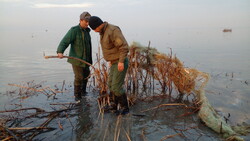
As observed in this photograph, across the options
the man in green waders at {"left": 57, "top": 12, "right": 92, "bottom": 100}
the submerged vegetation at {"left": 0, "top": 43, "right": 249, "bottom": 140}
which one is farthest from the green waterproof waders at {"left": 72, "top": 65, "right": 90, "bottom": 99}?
the submerged vegetation at {"left": 0, "top": 43, "right": 249, "bottom": 140}

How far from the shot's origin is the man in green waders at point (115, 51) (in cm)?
396

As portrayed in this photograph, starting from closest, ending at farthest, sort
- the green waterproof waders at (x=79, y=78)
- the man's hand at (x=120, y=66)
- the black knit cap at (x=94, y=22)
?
1. the black knit cap at (x=94, y=22)
2. the man's hand at (x=120, y=66)
3. the green waterproof waders at (x=79, y=78)

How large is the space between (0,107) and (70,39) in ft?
8.81

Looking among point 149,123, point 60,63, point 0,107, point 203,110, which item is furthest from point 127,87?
point 60,63

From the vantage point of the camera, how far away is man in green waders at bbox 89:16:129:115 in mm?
3963

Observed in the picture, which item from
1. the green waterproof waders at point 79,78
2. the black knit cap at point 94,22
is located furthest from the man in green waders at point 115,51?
the green waterproof waders at point 79,78

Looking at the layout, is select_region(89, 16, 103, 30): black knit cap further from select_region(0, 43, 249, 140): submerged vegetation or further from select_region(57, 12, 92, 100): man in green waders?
select_region(57, 12, 92, 100): man in green waders

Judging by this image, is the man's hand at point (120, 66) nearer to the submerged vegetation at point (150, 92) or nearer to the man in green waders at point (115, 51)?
the man in green waders at point (115, 51)

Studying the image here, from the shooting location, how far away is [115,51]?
4230 millimetres

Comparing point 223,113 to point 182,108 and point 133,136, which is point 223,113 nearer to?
point 182,108

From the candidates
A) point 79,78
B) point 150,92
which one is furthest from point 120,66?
point 150,92

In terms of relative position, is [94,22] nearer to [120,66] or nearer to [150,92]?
[120,66]

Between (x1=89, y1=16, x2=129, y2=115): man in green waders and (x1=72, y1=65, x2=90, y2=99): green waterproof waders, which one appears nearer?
(x1=89, y1=16, x2=129, y2=115): man in green waders

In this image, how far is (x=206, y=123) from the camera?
407 cm
